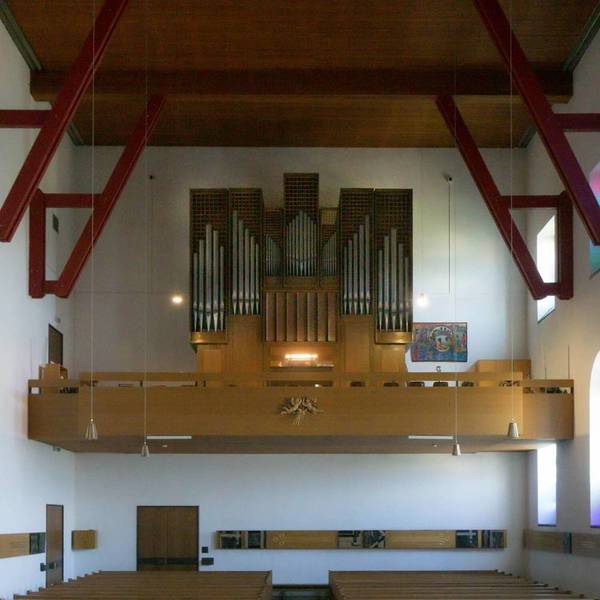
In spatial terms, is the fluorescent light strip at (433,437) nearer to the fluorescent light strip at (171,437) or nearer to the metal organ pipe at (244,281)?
the fluorescent light strip at (171,437)

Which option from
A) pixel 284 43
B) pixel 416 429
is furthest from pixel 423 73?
pixel 416 429

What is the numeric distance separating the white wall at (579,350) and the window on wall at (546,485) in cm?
76

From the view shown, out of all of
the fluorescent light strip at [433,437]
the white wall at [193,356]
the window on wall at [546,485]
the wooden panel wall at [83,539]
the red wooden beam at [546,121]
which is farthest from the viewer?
the white wall at [193,356]

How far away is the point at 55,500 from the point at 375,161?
323 inches

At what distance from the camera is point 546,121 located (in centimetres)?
1332

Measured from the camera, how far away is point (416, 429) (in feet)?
53.1

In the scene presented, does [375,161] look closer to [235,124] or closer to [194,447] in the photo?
[235,124]

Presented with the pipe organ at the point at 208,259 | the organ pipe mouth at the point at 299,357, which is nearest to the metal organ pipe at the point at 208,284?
the pipe organ at the point at 208,259

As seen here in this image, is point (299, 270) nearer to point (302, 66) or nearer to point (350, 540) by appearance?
point (302, 66)

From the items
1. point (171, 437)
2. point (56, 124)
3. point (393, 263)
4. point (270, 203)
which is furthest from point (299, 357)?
point (56, 124)

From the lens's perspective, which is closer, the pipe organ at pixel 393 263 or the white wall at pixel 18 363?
the white wall at pixel 18 363

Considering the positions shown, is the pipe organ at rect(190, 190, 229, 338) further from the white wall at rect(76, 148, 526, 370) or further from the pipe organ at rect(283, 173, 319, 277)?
the white wall at rect(76, 148, 526, 370)

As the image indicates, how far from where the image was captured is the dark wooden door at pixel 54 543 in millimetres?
18078

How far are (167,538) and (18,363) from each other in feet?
18.5
